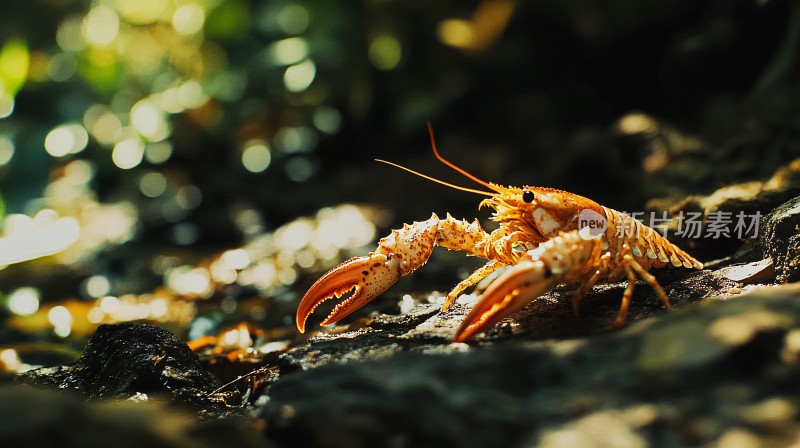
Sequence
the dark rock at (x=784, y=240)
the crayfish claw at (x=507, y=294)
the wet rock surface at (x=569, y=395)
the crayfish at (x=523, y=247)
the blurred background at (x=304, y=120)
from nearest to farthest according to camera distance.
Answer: the wet rock surface at (x=569, y=395)
the crayfish claw at (x=507, y=294)
the crayfish at (x=523, y=247)
the dark rock at (x=784, y=240)
the blurred background at (x=304, y=120)

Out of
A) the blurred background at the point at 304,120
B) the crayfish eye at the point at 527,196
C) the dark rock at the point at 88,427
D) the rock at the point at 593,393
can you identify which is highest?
the blurred background at the point at 304,120

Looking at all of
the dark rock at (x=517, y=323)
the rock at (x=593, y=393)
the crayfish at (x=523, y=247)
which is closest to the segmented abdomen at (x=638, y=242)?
the crayfish at (x=523, y=247)

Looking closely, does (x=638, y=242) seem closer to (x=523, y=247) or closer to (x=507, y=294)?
(x=523, y=247)

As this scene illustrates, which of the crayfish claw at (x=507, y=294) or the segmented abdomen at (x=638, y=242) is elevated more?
the segmented abdomen at (x=638, y=242)

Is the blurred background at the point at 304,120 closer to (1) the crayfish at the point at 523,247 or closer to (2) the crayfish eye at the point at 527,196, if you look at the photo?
(1) the crayfish at the point at 523,247

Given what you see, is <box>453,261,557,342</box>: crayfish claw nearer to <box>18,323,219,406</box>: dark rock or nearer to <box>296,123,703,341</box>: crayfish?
<box>296,123,703,341</box>: crayfish

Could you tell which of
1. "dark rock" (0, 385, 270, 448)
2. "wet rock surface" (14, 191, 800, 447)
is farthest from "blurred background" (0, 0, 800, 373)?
"dark rock" (0, 385, 270, 448)

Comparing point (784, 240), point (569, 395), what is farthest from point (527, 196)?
point (569, 395)
